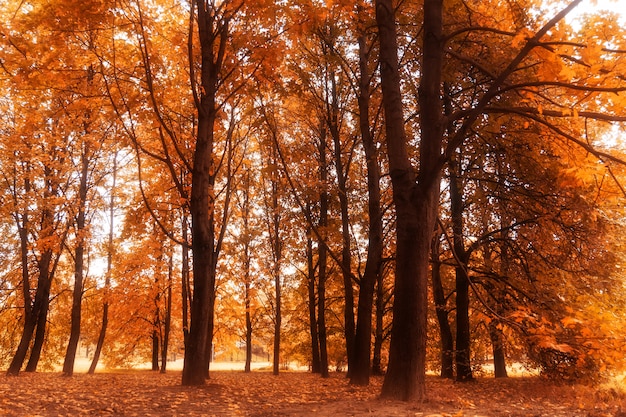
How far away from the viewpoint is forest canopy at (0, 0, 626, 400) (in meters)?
5.06

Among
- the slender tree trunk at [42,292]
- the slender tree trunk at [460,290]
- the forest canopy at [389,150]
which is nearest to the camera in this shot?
the forest canopy at [389,150]

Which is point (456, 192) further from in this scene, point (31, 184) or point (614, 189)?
point (31, 184)

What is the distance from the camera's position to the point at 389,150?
6.21 meters

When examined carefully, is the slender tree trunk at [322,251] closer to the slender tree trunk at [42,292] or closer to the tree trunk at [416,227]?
the tree trunk at [416,227]

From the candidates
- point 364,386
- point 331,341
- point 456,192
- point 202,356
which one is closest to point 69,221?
point 202,356

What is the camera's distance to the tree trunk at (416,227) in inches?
215

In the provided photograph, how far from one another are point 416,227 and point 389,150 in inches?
49.0

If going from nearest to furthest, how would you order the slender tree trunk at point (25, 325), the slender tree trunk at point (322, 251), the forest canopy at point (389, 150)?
1. the forest canopy at point (389, 150)
2. the slender tree trunk at point (25, 325)
3. the slender tree trunk at point (322, 251)

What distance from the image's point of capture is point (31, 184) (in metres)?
16.1

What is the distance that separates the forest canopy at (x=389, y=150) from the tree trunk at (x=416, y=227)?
0.09ft

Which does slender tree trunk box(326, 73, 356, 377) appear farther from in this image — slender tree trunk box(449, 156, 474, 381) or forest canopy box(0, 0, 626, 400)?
slender tree trunk box(449, 156, 474, 381)

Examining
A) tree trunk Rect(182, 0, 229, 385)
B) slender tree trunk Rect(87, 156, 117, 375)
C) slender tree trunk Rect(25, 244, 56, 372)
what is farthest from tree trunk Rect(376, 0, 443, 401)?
slender tree trunk Rect(87, 156, 117, 375)

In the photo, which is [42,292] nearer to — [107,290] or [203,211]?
[107,290]

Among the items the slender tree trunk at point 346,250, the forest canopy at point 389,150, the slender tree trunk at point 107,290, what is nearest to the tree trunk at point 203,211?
the forest canopy at point 389,150
